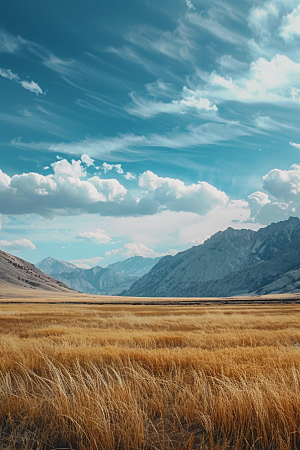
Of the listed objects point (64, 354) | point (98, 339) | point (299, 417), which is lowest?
point (98, 339)

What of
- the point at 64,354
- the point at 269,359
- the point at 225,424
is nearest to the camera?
the point at 225,424

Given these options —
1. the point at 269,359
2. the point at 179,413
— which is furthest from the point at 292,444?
the point at 269,359

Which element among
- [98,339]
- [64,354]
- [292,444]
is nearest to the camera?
[292,444]

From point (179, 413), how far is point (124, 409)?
1060mm

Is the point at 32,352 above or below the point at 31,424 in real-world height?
below

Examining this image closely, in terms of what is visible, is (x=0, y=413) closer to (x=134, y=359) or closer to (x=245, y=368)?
(x=134, y=359)

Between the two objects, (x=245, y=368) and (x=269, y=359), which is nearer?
(x=245, y=368)

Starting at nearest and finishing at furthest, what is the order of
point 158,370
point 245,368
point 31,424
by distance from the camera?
point 31,424
point 245,368
point 158,370

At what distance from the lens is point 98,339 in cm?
1584

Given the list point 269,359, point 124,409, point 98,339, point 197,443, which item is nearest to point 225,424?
point 197,443

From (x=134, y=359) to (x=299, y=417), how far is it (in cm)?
610

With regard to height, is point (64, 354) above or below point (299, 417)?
below

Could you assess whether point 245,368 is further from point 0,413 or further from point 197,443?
point 0,413

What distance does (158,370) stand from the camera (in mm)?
8820
